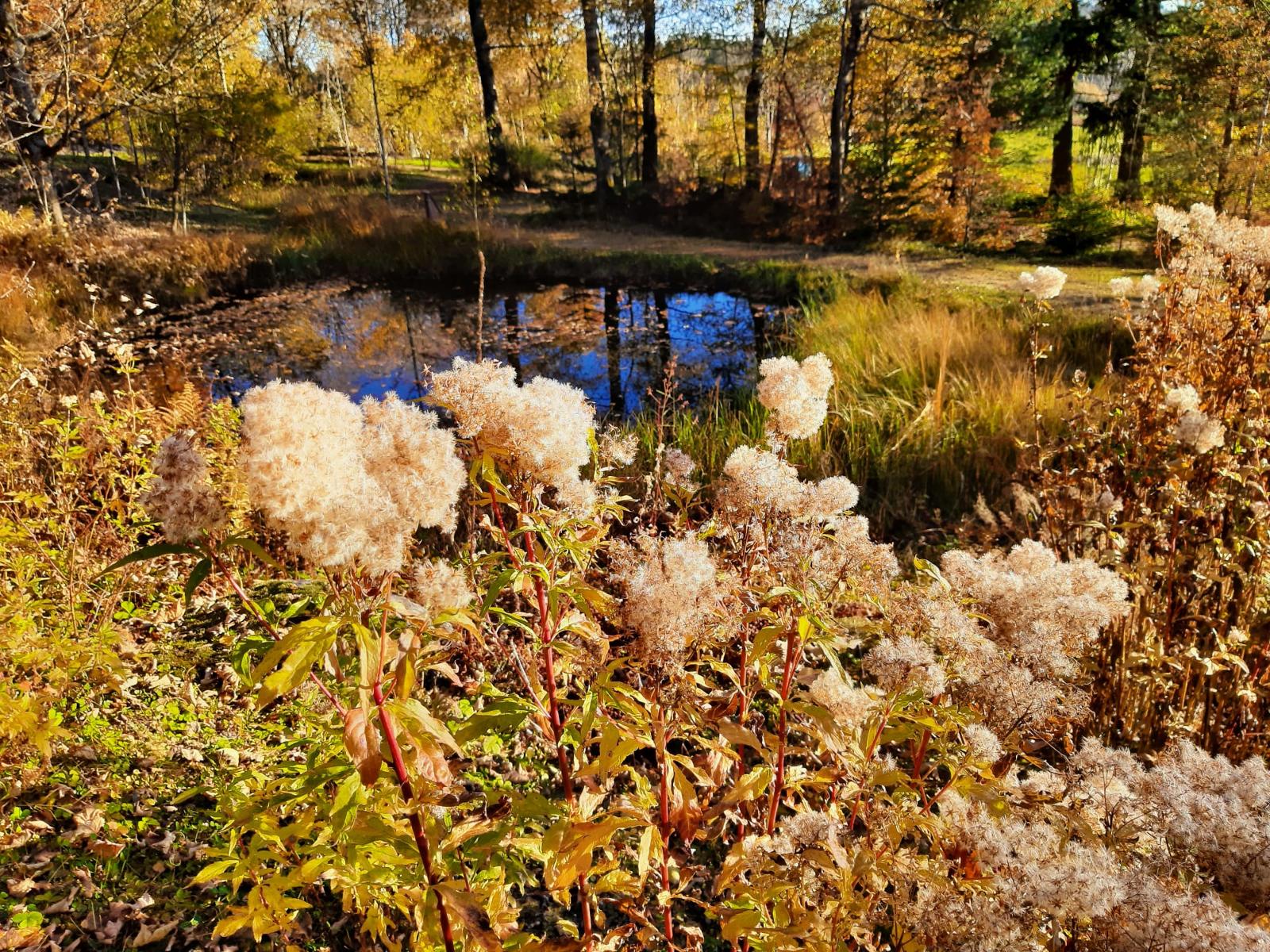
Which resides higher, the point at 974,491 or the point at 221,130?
the point at 221,130

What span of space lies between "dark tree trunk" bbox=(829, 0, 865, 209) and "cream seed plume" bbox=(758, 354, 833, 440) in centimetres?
1506

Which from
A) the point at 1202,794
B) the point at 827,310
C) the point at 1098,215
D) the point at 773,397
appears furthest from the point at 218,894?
the point at 1098,215

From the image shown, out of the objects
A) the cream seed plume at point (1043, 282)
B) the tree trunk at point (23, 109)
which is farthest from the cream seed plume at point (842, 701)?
the tree trunk at point (23, 109)

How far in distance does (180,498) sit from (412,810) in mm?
675

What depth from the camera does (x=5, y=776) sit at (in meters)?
2.32

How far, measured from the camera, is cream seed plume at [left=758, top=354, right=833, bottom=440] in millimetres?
1823

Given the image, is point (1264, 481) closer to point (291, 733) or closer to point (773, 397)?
point (773, 397)

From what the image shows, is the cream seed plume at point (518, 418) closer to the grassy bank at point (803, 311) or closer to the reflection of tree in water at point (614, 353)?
the grassy bank at point (803, 311)

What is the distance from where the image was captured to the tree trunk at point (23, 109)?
970cm

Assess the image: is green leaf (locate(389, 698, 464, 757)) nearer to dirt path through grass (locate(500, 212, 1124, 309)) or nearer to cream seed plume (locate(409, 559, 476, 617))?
cream seed plume (locate(409, 559, 476, 617))

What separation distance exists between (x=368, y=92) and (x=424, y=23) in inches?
217

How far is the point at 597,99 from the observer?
61.3ft

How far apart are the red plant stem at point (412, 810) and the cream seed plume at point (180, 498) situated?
16.1 inches

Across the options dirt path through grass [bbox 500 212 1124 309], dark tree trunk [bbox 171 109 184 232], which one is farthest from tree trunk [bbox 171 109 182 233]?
dirt path through grass [bbox 500 212 1124 309]
